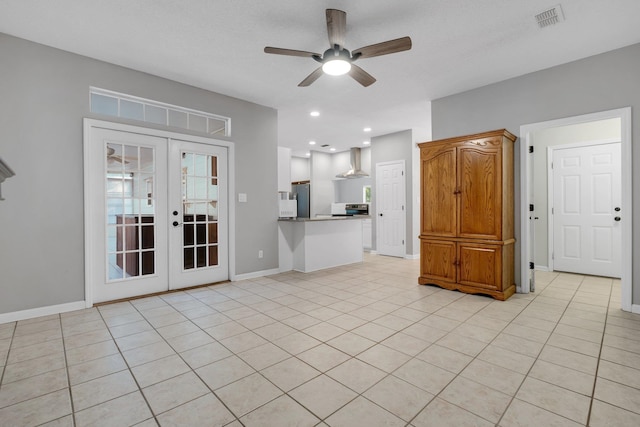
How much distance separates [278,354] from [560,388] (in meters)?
1.79

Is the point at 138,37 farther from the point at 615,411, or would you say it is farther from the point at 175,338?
the point at 615,411

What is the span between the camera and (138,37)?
9.62 ft

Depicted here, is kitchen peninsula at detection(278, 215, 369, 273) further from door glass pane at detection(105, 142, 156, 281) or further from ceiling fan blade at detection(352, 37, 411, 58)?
ceiling fan blade at detection(352, 37, 411, 58)

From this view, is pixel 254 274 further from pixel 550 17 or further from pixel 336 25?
pixel 550 17

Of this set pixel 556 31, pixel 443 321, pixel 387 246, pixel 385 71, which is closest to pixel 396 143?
pixel 387 246

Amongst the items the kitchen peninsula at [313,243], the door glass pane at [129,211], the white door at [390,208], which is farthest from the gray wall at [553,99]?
the door glass pane at [129,211]

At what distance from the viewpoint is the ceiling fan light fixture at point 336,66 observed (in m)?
2.80

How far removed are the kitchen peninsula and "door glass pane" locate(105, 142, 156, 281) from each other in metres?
1.99

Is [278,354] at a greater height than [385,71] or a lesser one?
lesser

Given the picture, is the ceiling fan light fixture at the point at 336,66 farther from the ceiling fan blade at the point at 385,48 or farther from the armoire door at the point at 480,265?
the armoire door at the point at 480,265

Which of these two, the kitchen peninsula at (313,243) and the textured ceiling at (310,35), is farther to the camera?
the kitchen peninsula at (313,243)

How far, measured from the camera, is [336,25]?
2.44m

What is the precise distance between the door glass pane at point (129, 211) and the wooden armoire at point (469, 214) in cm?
362

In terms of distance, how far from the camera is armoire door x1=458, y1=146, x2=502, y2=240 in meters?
A: 3.55
